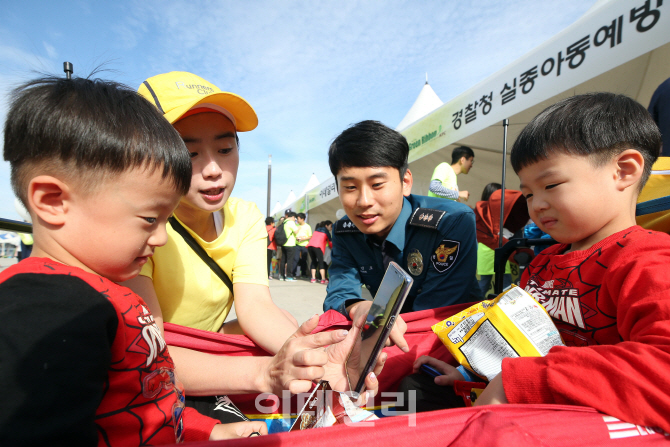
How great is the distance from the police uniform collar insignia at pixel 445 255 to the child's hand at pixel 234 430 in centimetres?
98

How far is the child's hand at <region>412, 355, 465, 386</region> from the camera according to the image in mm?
975

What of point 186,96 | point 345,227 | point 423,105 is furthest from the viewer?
point 423,105

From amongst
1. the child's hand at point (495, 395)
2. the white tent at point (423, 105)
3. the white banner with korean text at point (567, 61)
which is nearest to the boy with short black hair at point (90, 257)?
the child's hand at point (495, 395)

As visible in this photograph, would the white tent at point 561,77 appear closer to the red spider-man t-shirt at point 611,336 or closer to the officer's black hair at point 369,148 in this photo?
the officer's black hair at point 369,148

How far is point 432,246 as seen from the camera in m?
1.56

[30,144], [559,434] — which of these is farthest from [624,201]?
[30,144]

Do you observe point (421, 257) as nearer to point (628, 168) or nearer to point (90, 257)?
point (628, 168)

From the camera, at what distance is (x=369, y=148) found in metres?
1.51

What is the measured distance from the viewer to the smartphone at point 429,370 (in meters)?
1.04

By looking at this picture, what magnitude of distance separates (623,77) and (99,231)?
4048 mm

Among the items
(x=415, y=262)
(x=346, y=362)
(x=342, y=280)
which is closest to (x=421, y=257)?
(x=415, y=262)

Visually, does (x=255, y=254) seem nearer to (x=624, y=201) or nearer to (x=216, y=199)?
(x=216, y=199)

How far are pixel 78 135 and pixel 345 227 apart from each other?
1392 mm

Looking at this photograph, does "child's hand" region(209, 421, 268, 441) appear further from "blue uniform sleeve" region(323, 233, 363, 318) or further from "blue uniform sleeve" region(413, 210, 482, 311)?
"blue uniform sleeve" region(413, 210, 482, 311)
